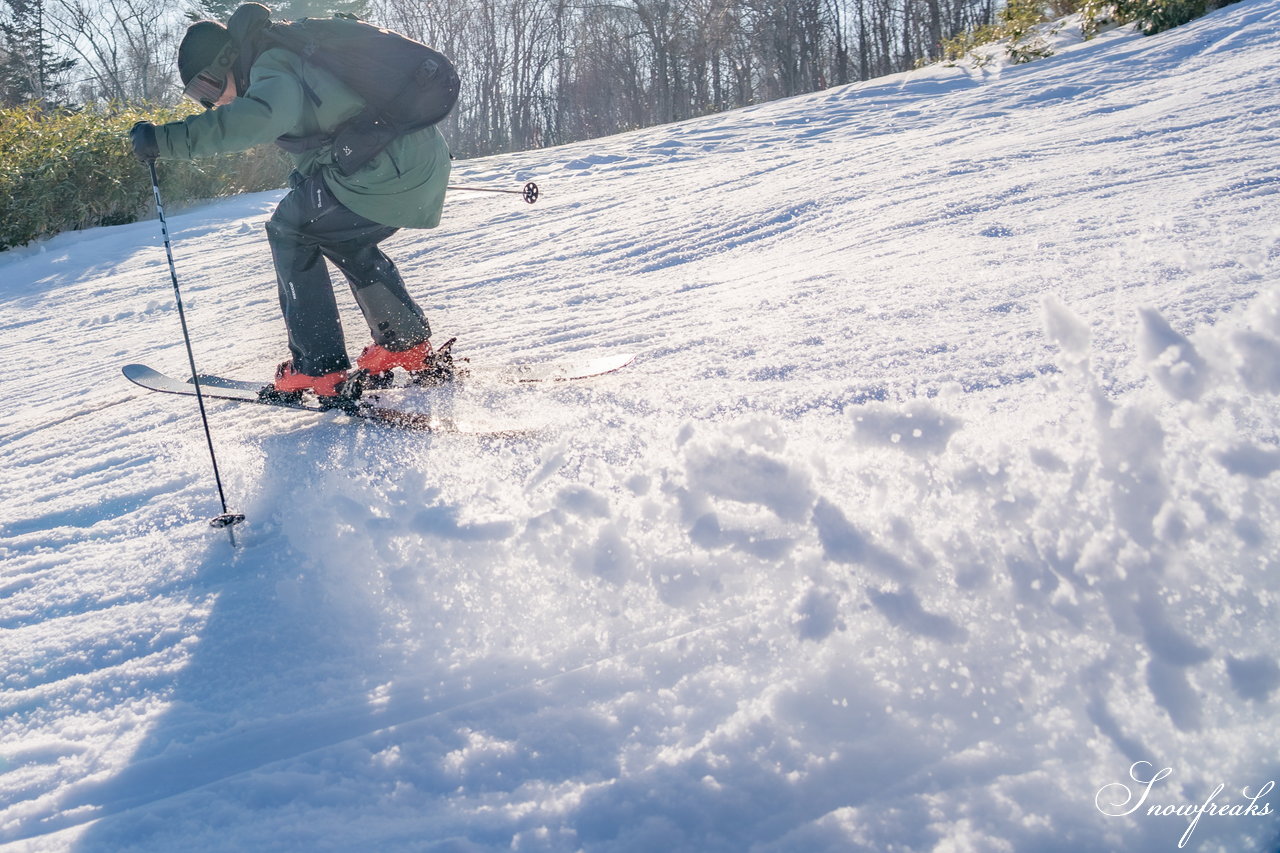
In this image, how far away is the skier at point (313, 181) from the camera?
2.65 metres

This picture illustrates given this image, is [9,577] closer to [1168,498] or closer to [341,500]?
[341,500]

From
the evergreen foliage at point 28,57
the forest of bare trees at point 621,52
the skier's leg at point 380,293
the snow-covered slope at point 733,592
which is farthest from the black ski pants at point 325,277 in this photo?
the evergreen foliage at point 28,57

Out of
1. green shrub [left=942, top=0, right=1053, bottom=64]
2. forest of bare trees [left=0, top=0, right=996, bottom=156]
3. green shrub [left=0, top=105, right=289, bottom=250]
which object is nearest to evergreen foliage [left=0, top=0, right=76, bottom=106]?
forest of bare trees [left=0, top=0, right=996, bottom=156]

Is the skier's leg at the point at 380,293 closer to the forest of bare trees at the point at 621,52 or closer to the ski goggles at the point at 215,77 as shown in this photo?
the ski goggles at the point at 215,77

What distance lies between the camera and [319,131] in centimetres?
292

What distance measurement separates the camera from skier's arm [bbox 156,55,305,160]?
2.60 meters

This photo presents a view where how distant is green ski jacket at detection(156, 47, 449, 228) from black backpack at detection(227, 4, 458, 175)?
0.12 ft

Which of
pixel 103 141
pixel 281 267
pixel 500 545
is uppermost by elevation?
pixel 103 141

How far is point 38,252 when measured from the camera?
951 cm

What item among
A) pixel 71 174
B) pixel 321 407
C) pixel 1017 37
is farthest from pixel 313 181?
pixel 1017 37

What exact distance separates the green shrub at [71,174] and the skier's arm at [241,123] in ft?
26.6

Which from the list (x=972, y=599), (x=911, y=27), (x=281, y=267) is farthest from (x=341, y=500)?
(x=911, y=27)

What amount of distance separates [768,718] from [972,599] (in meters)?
0.50

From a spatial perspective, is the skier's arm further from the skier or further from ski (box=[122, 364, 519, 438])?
ski (box=[122, 364, 519, 438])
